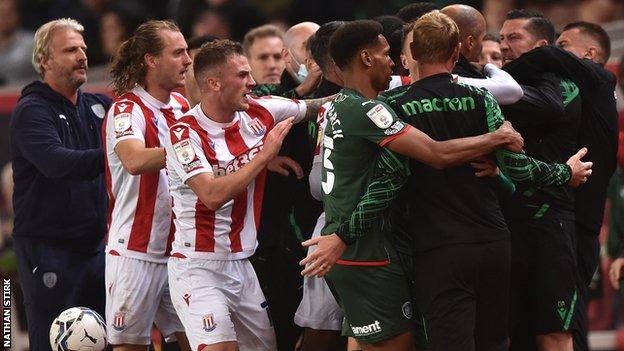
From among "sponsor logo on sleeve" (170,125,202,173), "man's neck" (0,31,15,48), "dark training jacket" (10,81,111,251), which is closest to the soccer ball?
"dark training jacket" (10,81,111,251)

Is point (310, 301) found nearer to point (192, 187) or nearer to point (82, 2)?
point (192, 187)

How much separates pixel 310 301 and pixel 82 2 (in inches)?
312

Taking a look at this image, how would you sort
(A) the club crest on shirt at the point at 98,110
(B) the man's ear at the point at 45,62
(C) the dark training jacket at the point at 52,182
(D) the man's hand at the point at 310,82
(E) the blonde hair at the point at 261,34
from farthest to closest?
(E) the blonde hair at the point at 261,34
(A) the club crest on shirt at the point at 98,110
(B) the man's ear at the point at 45,62
(C) the dark training jacket at the point at 52,182
(D) the man's hand at the point at 310,82

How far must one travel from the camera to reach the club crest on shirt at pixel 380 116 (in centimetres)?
617

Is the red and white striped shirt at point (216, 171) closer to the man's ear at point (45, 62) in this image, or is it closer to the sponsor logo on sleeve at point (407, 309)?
the sponsor logo on sleeve at point (407, 309)

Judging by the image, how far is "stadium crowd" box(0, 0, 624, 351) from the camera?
6297mm

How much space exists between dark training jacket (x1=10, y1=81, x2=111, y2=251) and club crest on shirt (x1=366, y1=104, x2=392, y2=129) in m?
2.61

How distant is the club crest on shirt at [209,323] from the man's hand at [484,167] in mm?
1749

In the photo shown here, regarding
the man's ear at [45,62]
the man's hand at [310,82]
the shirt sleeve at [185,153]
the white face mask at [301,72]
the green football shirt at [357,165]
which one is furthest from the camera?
the man's ear at [45,62]

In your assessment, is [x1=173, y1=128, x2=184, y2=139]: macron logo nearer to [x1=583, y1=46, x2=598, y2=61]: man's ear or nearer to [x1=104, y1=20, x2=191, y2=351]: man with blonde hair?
[x1=104, y1=20, x2=191, y2=351]: man with blonde hair

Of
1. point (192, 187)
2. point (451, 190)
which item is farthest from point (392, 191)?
point (192, 187)

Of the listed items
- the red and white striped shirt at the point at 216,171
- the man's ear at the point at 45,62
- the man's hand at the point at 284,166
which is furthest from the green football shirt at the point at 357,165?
the man's ear at the point at 45,62

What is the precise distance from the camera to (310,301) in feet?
25.3

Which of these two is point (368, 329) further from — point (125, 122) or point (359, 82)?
point (125, 122)
